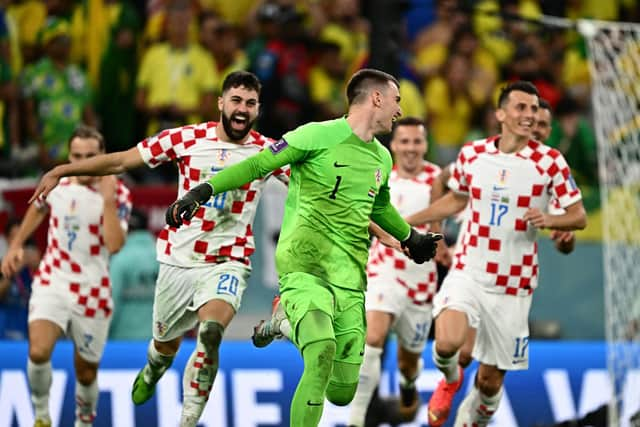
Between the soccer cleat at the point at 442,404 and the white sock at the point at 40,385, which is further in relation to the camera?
the white sock at the point at 40,385

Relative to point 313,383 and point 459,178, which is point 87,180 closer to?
point 459,178

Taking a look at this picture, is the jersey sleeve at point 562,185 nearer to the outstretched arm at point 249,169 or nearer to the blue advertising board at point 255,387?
the outstretched arm at point 249,169

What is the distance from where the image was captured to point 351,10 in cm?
1712

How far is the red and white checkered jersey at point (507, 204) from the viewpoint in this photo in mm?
11070

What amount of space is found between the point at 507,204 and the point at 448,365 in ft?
4.37

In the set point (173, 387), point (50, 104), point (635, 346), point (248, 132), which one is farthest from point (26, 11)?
point (635, 346)

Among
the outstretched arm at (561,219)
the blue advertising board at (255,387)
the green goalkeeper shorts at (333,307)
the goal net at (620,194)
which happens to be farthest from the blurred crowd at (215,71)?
the green goalkeeper shorts at (333,307)

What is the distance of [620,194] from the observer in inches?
576

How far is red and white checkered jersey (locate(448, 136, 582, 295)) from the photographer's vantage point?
436 inches

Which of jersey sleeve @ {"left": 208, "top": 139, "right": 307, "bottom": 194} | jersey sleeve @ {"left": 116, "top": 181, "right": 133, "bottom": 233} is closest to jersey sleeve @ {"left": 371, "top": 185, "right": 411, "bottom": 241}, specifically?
jersey sleeve @ {"left": 208, "top": 139, "right": 307, "bottom": 194}

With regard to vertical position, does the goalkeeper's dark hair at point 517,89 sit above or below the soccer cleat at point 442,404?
above

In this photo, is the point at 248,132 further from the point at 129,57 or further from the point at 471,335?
the point at 129,57

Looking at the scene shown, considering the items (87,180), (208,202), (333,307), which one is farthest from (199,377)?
(87,180)

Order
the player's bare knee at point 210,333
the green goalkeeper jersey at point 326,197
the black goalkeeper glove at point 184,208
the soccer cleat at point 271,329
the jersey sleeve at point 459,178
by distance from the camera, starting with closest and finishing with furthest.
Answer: the black goalkeeper glove at point 184,208 → the green goalkeeper jersey at point 326,197 → the soccer cleat at point 271,329 → the player's bare knee at point 210,333 → the jersey sleeve at point 459,178
